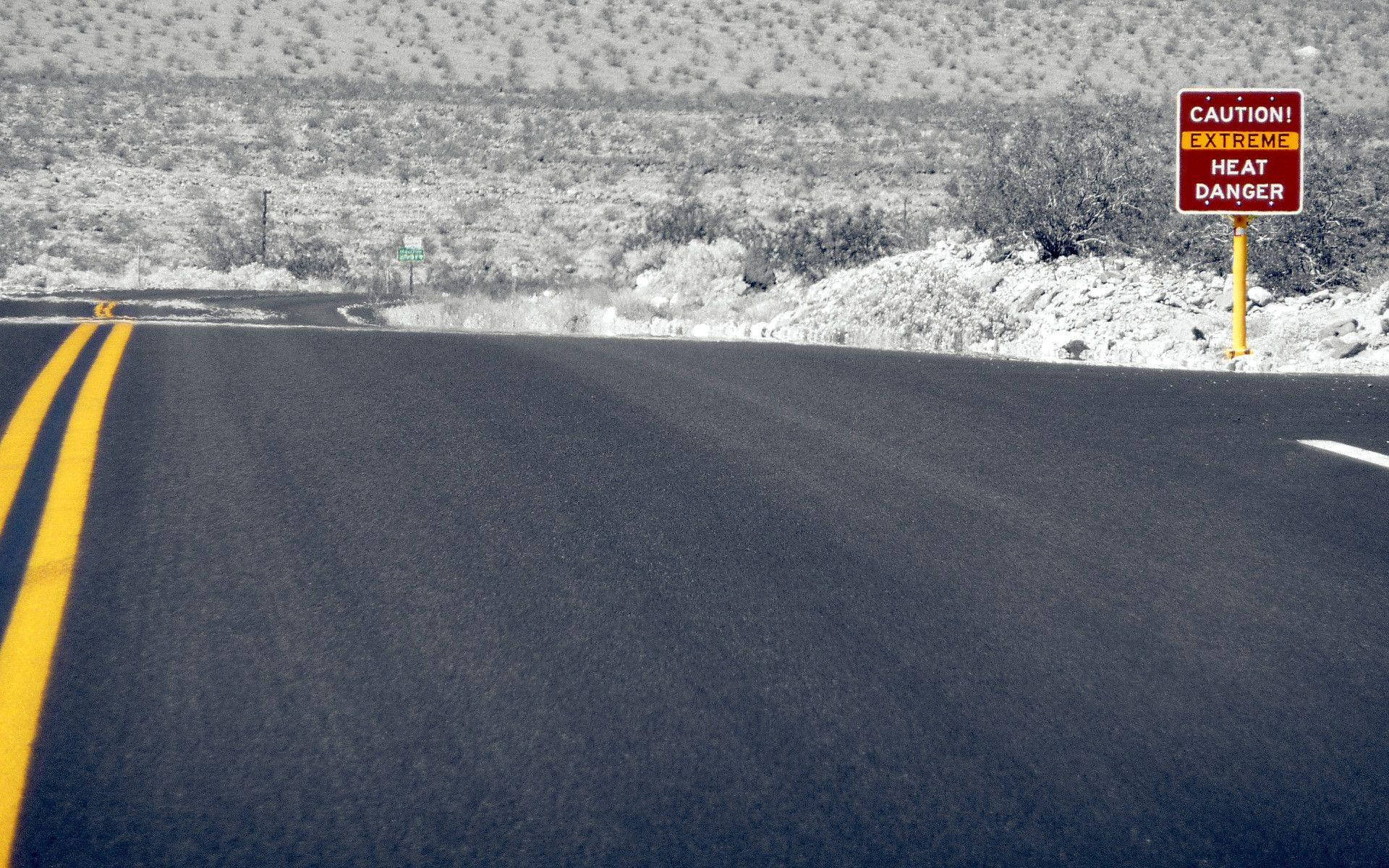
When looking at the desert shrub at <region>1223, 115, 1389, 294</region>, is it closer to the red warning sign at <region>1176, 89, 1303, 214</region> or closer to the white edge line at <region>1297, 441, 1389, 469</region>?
the red warning sign at <region>1176, 89, 1303, 214</region>

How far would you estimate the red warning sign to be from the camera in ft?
43.3

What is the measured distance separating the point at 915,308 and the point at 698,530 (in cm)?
1452

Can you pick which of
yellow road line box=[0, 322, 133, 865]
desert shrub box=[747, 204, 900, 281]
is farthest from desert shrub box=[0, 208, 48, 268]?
yellow road line box=[0, 322, 133, 865]

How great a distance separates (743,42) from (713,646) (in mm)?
63148

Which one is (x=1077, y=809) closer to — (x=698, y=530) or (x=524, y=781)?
(x=524, y=781)

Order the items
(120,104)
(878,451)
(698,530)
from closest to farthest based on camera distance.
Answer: (698,530), (878,451), (120,104)

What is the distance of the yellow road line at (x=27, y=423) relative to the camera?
6.15m

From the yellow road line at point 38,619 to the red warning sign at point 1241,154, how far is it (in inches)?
391

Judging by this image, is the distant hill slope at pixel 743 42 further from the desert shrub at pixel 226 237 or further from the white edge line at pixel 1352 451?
the white edge line at pixel 1352 451

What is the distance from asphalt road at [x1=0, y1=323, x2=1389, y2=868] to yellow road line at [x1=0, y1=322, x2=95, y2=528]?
0.43ft

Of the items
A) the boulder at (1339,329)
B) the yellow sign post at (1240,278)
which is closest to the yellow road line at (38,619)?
the yellow sign post at (1240,278)

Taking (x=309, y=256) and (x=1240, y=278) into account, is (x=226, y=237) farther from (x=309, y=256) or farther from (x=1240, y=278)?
(x=1240, y=278)

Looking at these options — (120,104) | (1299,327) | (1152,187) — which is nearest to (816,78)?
(120,104)

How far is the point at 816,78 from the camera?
61.2 metres
